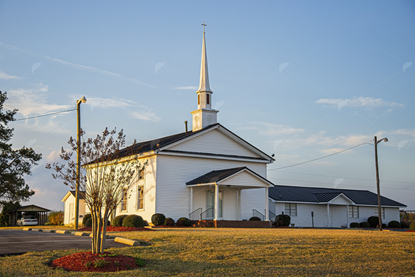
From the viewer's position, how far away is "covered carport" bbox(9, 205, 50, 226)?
52781 millimetres

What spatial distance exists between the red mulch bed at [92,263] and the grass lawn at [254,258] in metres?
0.34

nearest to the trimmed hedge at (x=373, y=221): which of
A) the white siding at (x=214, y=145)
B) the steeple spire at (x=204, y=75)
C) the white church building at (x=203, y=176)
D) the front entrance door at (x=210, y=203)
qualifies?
the white church building at (x=203, y=176)

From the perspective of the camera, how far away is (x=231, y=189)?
3409cm

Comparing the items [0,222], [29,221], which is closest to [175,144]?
[29,221]

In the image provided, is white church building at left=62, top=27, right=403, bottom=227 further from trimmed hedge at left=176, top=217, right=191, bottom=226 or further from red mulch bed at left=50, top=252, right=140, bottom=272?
red mulch bed at left=50, top=252, right=140, bottom=272

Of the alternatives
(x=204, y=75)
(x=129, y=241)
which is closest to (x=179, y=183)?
(x=204, y=75)

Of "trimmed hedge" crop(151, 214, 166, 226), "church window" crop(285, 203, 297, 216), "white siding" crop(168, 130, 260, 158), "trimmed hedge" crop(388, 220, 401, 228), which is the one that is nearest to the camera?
"trimmed hedge" crop(151, 214, 166, 226)

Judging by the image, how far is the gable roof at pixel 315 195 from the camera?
42781 millimetres

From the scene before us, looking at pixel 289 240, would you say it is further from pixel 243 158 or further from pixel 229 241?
pixel 243 158

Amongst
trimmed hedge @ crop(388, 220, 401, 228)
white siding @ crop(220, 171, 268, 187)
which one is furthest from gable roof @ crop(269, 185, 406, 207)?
white siding @ crop(220, 171, 268, 187)

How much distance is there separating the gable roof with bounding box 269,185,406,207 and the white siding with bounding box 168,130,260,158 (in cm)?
762

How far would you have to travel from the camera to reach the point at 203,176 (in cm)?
3281

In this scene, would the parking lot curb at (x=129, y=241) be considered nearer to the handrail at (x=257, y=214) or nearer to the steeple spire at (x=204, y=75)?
the handrail at (x=257, y=214)

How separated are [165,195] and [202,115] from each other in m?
7.51
